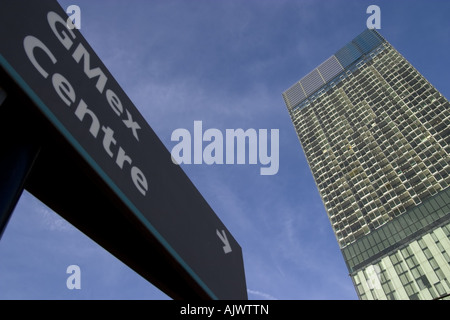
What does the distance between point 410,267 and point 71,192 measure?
70.7 meters

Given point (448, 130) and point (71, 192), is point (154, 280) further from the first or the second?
point (448, 130)

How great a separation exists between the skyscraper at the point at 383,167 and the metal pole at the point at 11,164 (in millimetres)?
66013

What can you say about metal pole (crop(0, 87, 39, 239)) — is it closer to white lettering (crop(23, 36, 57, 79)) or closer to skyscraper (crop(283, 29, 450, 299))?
white lettering (crop(23, 36, 57, 79))

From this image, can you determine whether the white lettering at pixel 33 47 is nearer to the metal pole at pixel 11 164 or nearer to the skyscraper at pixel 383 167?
the metal pole at pixel 11 164

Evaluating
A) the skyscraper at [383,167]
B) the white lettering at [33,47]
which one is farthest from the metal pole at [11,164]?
the skyscraper at [383,167]

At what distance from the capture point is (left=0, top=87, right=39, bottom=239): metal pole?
142 centimetres

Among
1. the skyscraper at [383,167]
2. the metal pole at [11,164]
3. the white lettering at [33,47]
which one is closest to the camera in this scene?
the metal pole at [11,164]

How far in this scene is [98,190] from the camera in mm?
1854

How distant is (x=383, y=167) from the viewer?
7538 cm

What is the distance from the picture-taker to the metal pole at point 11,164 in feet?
4.67

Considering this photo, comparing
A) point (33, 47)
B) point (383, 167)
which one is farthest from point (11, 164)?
point (383, 167)

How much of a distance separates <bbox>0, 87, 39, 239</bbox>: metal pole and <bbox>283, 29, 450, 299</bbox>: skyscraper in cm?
6601

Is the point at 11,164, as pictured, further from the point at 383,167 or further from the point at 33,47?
the point at 383,167
